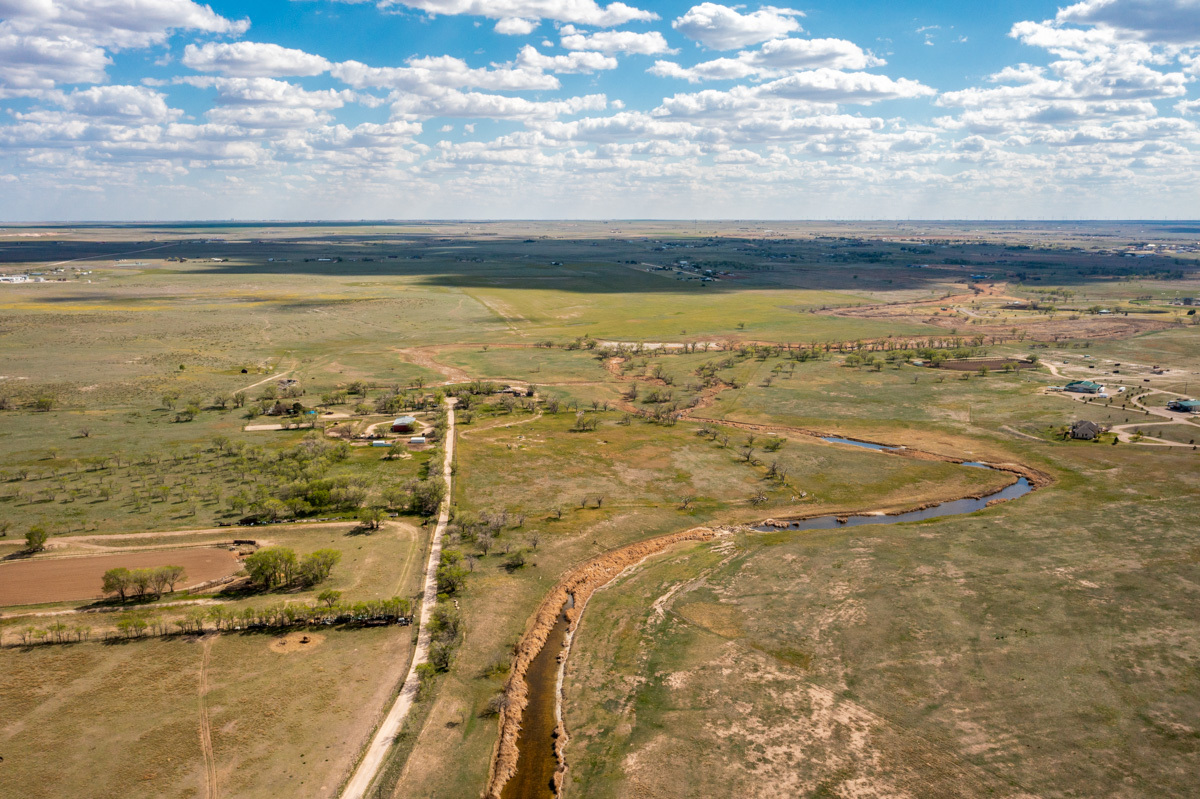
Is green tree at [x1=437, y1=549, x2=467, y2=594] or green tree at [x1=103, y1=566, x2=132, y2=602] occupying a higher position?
green tree at [x1=103, y1=566, x2=132, y2=602]

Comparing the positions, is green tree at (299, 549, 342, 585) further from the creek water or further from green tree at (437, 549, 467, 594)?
the creek water

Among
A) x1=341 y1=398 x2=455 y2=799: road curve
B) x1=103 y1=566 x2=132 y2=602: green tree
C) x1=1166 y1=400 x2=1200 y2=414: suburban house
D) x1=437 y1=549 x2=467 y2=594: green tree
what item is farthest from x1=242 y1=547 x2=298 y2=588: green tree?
x1=1166 y1=400 x2=1200 y2=414: suburban house

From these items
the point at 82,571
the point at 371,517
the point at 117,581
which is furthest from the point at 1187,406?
the point at 82,571

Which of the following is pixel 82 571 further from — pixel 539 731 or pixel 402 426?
pixel 402 426

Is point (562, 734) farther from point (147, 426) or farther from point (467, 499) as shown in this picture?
point (147, 426)

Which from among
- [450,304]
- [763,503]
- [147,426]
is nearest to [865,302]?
[450,304]
